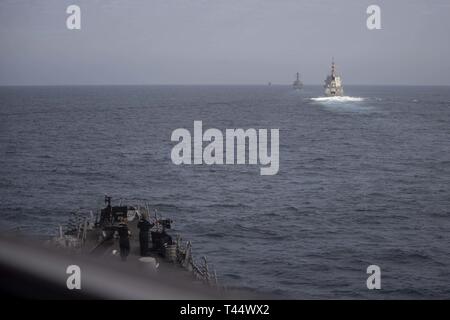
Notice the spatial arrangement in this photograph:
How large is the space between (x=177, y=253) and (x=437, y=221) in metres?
23.0

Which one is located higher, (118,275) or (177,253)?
(118,275)

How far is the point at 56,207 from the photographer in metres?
35.2

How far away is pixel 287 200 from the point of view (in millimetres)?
37438

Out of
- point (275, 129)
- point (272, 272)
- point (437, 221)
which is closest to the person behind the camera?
point (272, 272)

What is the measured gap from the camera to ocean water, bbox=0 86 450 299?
76.0 ft

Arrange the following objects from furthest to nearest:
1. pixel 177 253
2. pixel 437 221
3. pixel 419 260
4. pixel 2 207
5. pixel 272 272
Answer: pixel 2 207 → pixel 437 221 → pixel 419 260 → pixel 272 272 → pixel 177 253

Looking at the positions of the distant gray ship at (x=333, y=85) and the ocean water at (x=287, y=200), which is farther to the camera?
the distant gray ship at (x=333, y=85)

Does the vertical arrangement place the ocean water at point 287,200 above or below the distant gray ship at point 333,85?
below

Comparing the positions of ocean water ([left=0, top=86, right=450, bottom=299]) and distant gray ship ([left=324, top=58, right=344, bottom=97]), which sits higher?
distant gray ship ([left=324, top=58, right=344, bottom=97])

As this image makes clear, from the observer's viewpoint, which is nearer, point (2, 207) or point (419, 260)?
point (419, 260)

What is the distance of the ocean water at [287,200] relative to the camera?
912 inches
